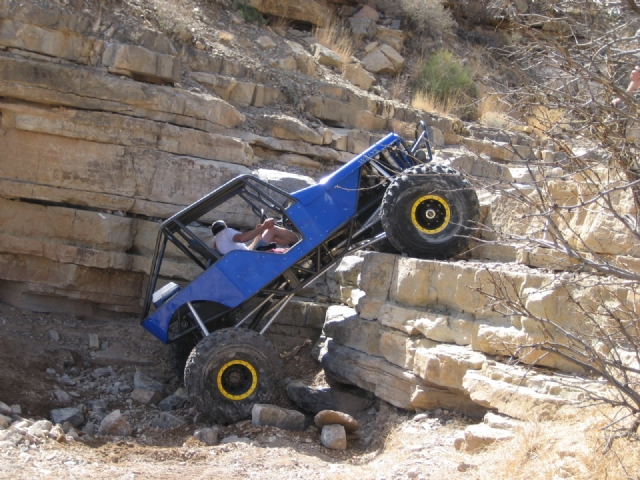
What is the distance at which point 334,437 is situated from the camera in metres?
6.19

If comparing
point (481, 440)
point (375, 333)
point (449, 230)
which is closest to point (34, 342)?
point (375, 333)

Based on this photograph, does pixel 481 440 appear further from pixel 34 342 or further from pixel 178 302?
pixel 34 342

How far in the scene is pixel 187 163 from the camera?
9.45 metres

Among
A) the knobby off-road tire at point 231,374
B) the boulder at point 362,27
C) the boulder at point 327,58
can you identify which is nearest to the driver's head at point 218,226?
the knobby off-road tire at point 231,374

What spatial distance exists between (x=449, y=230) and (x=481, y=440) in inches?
97.4

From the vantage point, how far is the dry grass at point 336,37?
13812 mm

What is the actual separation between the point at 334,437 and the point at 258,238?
7.82 ft

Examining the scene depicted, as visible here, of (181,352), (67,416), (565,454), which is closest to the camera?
(565,454)

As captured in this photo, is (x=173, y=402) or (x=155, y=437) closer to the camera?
(x=155, y=437)

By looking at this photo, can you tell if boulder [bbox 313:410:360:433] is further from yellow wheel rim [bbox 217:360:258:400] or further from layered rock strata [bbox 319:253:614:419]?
yellow wheel rim [bbox 217:360:258:400]

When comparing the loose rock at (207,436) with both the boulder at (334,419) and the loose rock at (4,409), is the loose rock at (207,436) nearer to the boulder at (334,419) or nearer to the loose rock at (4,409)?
the boulder at (334,419)

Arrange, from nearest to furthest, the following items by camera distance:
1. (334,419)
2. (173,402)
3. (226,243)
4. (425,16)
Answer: (334,419) < (173,402) < (226,243) < (425,16)

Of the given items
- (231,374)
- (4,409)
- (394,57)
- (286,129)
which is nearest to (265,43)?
(286,129)

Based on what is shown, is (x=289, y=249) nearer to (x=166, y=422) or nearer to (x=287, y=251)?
(x=287, y=251)
